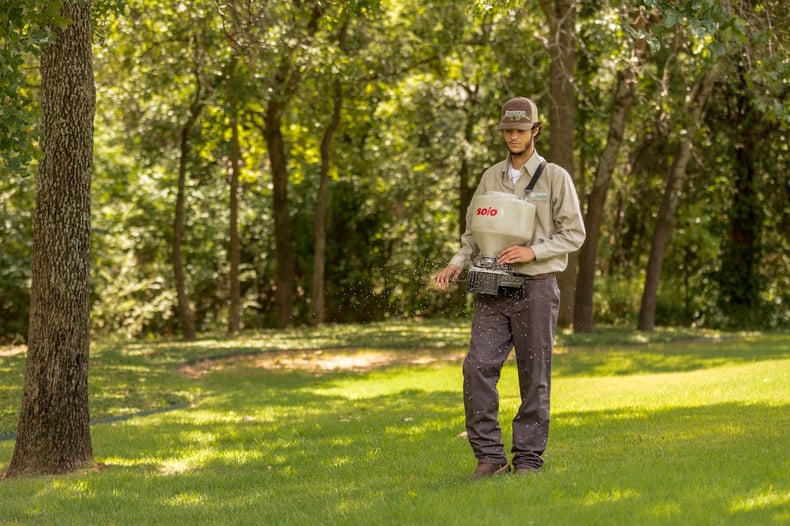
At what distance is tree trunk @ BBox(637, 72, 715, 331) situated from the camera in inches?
992

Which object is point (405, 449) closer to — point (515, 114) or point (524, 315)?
point (524, 315)


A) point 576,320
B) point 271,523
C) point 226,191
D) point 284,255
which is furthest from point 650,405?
point 226,191

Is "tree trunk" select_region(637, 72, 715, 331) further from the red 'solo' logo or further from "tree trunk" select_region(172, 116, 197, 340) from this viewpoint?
the red 'solo' logo

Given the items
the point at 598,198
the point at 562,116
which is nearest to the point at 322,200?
the point at 598,198

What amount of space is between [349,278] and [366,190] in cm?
266

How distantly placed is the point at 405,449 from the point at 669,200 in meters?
18.3

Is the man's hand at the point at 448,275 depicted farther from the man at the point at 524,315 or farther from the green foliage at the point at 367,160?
the green foliage at the point at 367,160

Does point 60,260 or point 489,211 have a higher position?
point 489,211

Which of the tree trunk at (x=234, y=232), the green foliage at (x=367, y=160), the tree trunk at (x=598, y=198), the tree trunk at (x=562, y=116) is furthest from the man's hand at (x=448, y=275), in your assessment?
the tree trunk at (x=234, y=232)

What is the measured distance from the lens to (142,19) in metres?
23.2

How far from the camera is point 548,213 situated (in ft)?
23.8

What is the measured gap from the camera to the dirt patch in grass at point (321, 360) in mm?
19828

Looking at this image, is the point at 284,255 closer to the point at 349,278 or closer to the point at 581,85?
the point at 349,278

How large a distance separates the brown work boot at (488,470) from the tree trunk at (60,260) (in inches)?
141
